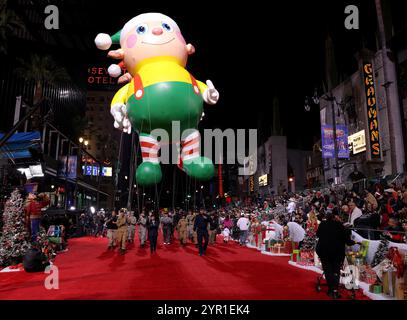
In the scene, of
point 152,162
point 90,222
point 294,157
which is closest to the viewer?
point 152,162

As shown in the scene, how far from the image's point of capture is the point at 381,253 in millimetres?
7227

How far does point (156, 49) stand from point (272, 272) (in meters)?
6.15

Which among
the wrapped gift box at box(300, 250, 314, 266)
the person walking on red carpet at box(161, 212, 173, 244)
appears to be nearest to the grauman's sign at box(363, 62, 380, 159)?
the person walking on red carpet at box(161, 212, 173, 244)

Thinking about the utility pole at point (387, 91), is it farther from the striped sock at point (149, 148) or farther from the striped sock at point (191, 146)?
the striped sock at point (149, 148)

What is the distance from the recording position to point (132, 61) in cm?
713

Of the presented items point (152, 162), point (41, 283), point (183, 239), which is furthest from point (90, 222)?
point (152, 162)

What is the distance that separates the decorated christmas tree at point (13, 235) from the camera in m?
9.74

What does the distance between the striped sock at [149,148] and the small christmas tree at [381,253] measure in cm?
513

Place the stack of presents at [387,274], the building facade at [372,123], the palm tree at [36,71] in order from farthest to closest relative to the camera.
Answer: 1. the palm tree at [36,71]
2. the building facade at [372,123]
3. the stack of presents at [387,274]

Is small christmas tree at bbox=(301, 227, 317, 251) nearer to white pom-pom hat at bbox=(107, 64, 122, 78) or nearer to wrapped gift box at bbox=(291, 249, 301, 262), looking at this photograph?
wrapped gift box at bbox=(291, 249, 301, 262)

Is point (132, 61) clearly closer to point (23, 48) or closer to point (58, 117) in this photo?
point (23, 48)

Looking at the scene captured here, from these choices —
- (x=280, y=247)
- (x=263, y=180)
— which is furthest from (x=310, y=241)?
(x=263, y=180)

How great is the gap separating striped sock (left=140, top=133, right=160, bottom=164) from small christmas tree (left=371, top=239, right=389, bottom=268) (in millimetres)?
5131

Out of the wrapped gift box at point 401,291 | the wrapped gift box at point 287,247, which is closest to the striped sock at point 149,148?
the wrapped gift box at point 401,291
